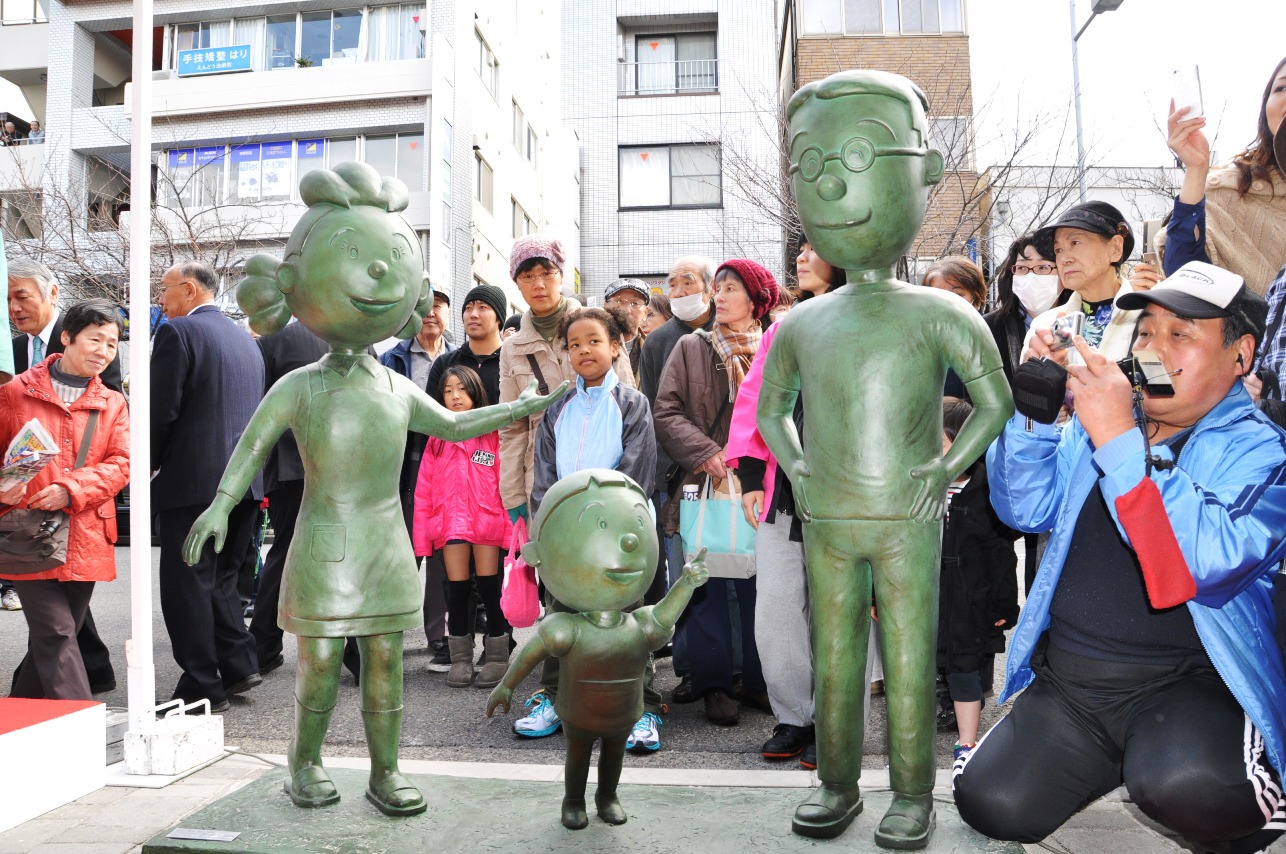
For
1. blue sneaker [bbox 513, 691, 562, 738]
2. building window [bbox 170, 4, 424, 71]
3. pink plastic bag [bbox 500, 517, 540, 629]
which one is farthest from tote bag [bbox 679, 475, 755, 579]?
building window [bbox 170, 4, 424, 71]

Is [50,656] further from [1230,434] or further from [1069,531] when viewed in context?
[1230,434]

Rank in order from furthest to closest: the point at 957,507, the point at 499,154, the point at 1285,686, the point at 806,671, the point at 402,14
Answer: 1. the point at 499,154
2. the point at 402,14
3. the point at 957,507
4. the point at 806,671
5. the point at 1285,686

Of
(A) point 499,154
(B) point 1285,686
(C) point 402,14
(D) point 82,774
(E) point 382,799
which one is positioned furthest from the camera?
(A) point 499,154

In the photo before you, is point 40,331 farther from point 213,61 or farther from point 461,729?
point 213,61

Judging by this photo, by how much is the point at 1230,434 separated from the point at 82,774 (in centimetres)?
387

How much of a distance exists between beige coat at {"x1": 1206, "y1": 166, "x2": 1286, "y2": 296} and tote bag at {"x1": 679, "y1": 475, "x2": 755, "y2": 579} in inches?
79.2

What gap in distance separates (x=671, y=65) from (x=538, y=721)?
17654mm

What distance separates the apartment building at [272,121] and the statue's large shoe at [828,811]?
14.2 metres

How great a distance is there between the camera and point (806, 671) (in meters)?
3.68

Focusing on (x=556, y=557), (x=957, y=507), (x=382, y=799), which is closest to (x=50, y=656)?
(x=382, y=799)

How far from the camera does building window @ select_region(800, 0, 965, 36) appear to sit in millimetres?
16312

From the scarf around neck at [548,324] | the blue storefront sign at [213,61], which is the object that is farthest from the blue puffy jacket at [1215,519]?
the blue storefront sign at [213,61]

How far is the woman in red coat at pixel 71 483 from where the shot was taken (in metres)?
4.16

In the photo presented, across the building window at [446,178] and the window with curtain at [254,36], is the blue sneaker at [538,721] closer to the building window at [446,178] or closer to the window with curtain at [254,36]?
the building window at [446,178]
